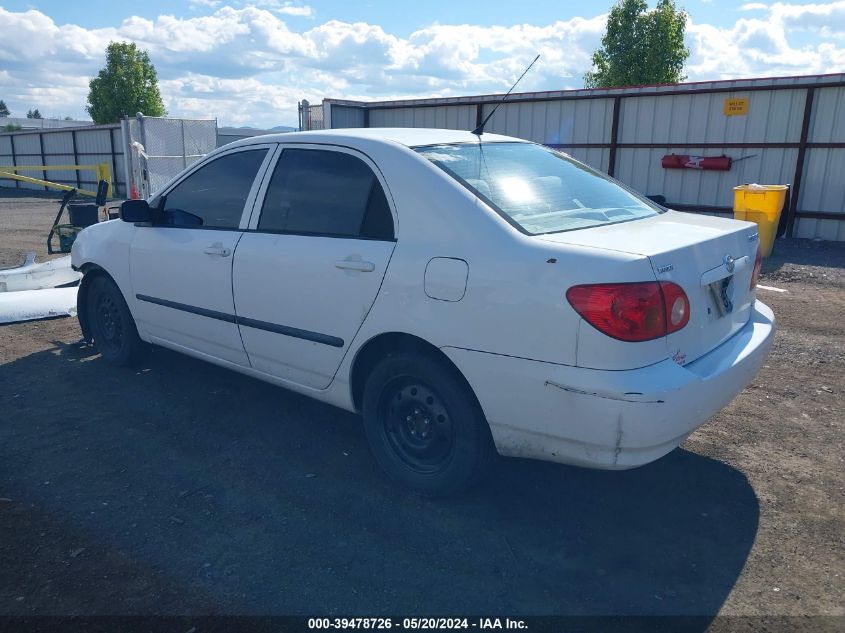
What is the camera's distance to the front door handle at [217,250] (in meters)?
4.07

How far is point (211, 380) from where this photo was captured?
16.7ft

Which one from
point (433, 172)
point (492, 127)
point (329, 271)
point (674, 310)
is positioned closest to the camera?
point (674, 310)

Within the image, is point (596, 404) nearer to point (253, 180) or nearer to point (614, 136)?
point (253, 180)

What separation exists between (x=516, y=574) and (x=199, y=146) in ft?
60.4

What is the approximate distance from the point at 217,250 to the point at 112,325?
5.68 feet

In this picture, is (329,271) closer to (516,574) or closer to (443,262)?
(443,262)

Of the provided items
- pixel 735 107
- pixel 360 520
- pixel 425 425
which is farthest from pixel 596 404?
pixel 735 107

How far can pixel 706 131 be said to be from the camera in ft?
45.6

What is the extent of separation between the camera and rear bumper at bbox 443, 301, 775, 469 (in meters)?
2.66

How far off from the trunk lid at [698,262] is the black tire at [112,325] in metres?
3.47

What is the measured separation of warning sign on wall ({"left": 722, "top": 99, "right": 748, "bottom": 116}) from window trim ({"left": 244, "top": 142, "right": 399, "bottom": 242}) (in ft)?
39.5

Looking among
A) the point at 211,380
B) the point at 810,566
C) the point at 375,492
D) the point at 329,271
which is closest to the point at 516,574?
the point at 375,492

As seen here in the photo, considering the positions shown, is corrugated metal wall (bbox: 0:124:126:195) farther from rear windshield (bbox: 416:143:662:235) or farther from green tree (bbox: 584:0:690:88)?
rear windshield (bbox: 416:143:662:235)

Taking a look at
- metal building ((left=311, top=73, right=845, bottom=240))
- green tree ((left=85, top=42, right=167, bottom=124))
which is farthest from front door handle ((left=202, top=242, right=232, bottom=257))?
green tree ((left=85, top=42, right=167, bottom=124))
